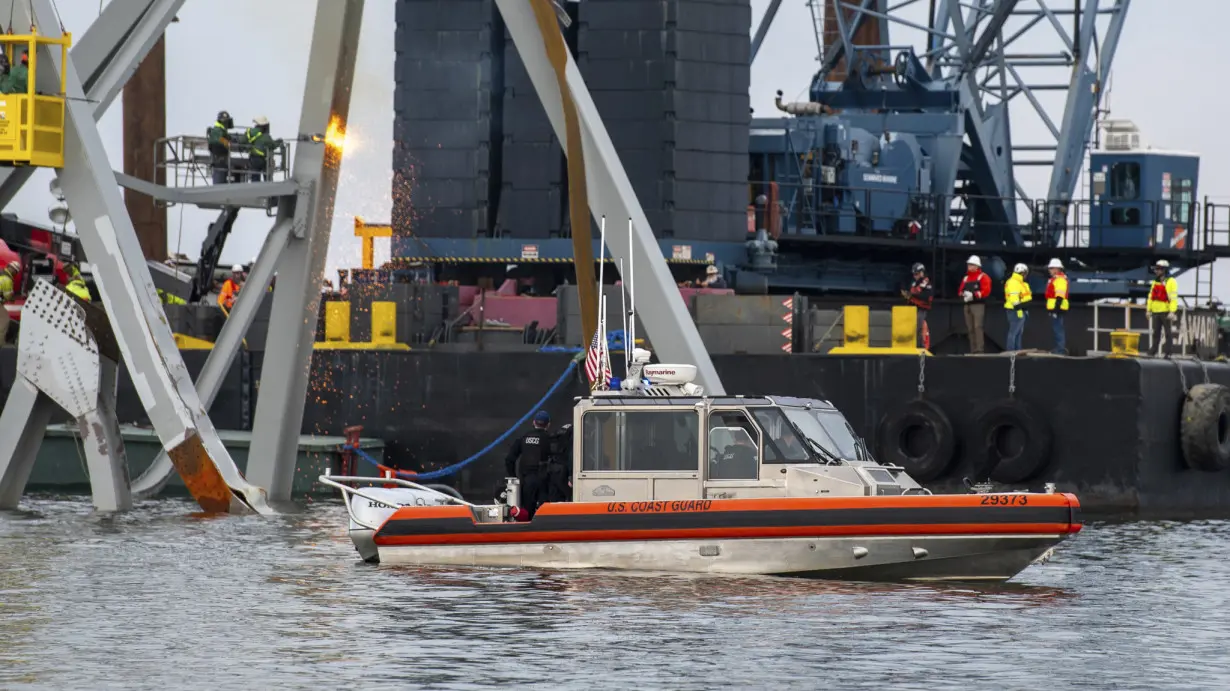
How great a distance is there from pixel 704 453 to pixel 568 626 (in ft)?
10.5

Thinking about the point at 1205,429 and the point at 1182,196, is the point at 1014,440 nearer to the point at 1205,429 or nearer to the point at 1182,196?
the point at 1205,429

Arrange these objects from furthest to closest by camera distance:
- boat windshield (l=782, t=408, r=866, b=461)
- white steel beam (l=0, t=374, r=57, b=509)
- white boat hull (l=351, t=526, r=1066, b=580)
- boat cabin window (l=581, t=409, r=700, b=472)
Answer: white steel beam (l=0, t=374, r=57, b=509), boat windshield (l=782, t=408, r=866, b=461), boat cabin window (l=581, t=409, r=700, b=472), white boat hull (l=351, t=526, r=1066, b=580)

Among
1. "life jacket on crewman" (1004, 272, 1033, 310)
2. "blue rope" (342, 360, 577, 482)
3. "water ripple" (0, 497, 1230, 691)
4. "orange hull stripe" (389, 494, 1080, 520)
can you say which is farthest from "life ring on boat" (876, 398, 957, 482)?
"orange hull stripe" (389, 494, 1080, 520)

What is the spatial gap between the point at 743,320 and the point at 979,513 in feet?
40.5

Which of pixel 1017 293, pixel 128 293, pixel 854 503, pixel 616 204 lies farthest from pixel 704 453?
pixel 1017 293

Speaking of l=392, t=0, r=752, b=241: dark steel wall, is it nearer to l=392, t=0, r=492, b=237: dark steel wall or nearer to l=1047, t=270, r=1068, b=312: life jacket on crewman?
l=392, t=0, r=492, b=237: dark steel wall

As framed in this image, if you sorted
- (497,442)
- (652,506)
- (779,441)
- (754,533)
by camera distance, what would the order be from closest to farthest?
(754,533)
(652,506)
(779,441)
(497,442)

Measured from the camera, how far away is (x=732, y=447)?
62.8ft

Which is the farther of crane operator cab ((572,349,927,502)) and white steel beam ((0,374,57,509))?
white steel beam ((0,374,57,509))

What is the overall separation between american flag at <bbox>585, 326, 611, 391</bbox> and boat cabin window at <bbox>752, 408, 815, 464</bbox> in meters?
1.82

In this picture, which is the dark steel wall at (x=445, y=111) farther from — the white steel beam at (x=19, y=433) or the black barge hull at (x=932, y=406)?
the white steel beam at (x=19, y=433)

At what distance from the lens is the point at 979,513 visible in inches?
720

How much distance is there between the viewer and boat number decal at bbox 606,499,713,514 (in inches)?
740

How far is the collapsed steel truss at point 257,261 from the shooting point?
77.5 feet
